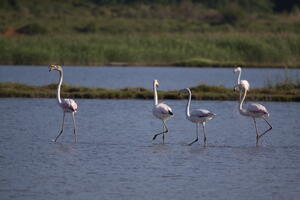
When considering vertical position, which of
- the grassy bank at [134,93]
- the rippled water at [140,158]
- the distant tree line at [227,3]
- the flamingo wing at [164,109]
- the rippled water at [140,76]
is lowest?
the rippled water at [140,158]

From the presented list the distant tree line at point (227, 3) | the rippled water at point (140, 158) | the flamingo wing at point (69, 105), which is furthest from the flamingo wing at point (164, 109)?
the distant tree line at point (227, 3)

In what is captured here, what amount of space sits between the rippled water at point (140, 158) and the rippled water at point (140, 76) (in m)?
8.16

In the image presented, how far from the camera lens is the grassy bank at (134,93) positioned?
77.3 ft

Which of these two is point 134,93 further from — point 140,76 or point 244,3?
point 244,3

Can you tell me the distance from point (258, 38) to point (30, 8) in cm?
2570

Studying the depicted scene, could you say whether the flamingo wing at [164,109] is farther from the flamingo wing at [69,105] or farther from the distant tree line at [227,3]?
the distant tree line at [227,3]

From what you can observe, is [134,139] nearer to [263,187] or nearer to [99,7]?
[263,187]

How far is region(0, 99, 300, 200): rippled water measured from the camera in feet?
37.7

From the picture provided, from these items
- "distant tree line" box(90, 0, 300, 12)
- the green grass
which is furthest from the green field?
"distant tree line" box(90, 0, 300, 12)

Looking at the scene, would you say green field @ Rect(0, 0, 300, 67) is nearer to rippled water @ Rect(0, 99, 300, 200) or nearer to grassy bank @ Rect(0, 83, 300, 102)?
grassy bank @ Rect(0, 83, 300, 102)

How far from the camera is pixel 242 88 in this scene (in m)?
18.2

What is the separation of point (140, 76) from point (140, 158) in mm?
18949

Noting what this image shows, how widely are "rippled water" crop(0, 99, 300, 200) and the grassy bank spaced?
1789 mm

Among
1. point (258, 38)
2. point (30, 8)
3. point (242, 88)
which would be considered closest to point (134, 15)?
point (30, 8)
